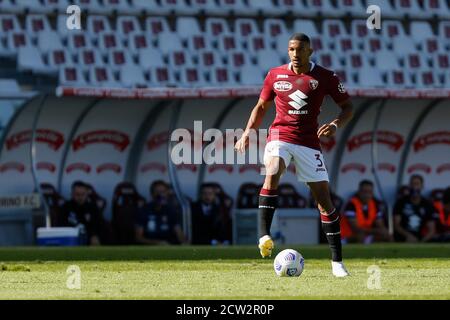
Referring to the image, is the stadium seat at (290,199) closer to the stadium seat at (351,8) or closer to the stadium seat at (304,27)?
the stadium seat at (304,27)

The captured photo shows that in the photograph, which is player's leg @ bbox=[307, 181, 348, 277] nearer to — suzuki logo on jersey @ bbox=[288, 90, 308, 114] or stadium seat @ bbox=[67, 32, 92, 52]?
suzuki logo on jersey @ bbox=[288, 90, 308, 114]

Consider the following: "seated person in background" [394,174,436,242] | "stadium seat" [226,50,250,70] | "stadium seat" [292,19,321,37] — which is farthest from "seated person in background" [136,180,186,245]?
"stadium seat" [292,19,321,37]

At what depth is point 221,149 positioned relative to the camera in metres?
21.0

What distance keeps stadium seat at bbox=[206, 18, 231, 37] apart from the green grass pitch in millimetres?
4356

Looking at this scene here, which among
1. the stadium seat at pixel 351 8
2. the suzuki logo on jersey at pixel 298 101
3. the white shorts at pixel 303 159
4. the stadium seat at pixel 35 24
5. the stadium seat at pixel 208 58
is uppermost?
the stadium seat at pixel 351 8

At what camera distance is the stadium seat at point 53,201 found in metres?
19.6

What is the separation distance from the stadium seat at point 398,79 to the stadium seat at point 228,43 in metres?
2.56

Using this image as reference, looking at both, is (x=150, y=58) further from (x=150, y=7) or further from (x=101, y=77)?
(x=150, y=7)

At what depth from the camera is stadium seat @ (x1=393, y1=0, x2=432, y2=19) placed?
23.4m

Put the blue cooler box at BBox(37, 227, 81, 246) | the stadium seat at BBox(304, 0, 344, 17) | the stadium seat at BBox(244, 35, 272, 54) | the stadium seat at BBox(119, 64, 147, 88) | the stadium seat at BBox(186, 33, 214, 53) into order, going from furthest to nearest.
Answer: the stadium seat at BBox(304, 0, 344, 17)
the stadium seat at BBox(244, 35, 272, 54)
the stadium seat at BBox(186, 33, 214, 53)
the stadium seat at BBox(119, 64, 147, 88)
the blue cooler box at BBox(37, 227, 81, 246)

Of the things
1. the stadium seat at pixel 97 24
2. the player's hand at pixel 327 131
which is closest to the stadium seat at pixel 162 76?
the stadium seat at pixel 97 24

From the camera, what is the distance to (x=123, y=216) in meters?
20.0

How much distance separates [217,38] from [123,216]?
11.0ft

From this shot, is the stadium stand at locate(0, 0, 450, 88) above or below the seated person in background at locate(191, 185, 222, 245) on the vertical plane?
above
